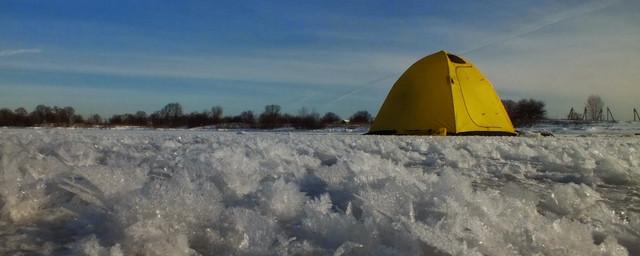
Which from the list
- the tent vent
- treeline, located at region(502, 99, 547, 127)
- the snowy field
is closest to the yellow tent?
the tent vent

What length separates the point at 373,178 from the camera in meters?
1.89

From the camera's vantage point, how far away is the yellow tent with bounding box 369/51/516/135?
9.86m

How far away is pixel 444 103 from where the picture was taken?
9.91 m

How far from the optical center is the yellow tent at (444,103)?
9859 millimetres

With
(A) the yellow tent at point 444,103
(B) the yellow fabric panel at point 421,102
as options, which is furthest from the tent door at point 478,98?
(B) the yellow fabric panel at point 421,102

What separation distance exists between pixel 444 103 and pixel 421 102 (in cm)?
50

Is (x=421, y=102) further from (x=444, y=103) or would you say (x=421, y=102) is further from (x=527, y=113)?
(x=527, y=113)

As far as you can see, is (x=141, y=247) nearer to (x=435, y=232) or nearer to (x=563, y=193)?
(x=435, y=232)

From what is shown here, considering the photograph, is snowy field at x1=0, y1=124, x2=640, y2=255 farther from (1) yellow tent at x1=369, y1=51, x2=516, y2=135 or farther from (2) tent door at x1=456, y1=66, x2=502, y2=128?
(2) tent door at x1=456, y1=66, x2=502, y2=128

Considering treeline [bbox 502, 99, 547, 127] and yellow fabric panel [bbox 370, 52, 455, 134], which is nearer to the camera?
yellow fabric panel [bbox 370, 52, 455, 134]

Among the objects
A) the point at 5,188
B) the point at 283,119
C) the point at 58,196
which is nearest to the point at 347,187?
the point at 58,196

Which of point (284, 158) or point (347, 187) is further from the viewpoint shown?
point (284, 158)

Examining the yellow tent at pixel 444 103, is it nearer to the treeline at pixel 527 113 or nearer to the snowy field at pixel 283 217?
the snowy field at pixel 283 217

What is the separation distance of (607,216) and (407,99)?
29.5 ft
